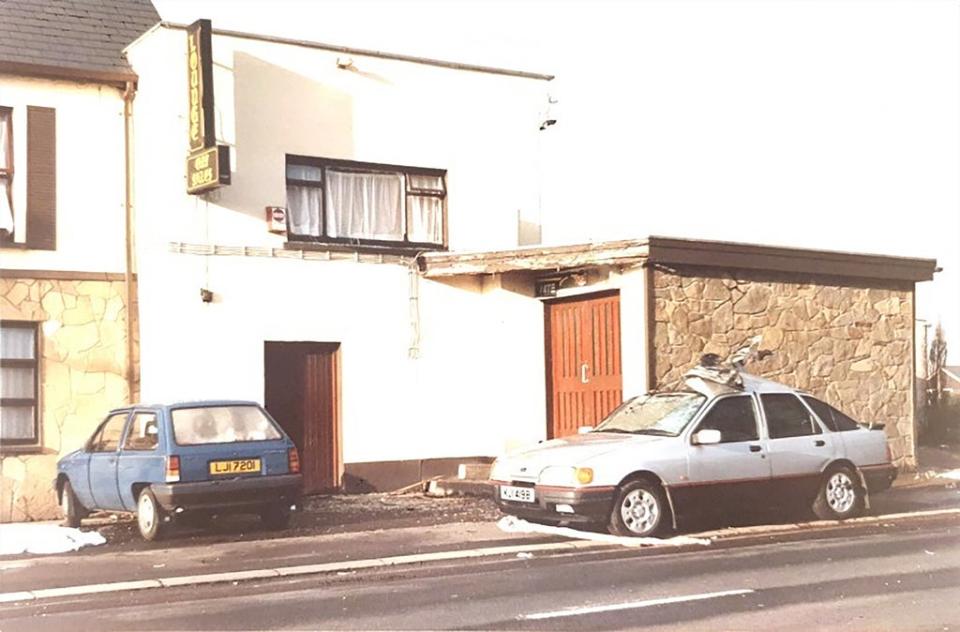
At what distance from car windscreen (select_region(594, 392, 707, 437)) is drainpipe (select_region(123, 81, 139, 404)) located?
22.3ft

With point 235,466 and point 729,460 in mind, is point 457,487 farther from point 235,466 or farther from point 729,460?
point 729,460

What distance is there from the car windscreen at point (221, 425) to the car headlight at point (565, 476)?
327 cm

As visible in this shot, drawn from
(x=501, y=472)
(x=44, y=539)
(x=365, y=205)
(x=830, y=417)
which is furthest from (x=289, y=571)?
(x=365, y=205)

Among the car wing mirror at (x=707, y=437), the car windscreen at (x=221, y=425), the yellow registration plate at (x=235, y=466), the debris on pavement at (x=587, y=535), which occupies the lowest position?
the debris on pavement at (x=587, y=535)

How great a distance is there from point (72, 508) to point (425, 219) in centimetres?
716

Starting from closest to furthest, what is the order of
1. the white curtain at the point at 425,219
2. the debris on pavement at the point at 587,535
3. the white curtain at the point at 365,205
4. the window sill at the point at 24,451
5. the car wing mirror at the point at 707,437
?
1. the debris on pavement at the point at 587,535
2. the car wing mirror at the point at 707,437
3. the window sill at the point at 24,451
4. the white curtain at the point at 365,205
5. the white curtain at the point at 425,219

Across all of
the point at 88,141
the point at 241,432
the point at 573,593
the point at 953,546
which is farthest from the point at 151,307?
the point at 953,546

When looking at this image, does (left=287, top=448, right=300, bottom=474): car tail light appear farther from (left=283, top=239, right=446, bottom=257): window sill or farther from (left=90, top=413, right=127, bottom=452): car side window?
(left=283, top=239, right=446, bottom=257): window sill

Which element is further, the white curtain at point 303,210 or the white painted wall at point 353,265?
→ the white curtain at point 303,210

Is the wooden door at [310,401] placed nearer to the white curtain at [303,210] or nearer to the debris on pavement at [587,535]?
the white curtain at [303,210]

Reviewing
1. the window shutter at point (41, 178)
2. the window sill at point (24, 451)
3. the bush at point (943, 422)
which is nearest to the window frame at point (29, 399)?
the window sill at point (24, 451)

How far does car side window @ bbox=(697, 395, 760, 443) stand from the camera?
12.5m

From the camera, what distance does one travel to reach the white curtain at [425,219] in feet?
59.9

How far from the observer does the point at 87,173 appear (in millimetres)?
15953
